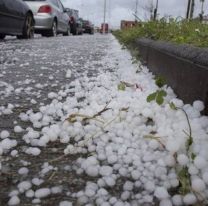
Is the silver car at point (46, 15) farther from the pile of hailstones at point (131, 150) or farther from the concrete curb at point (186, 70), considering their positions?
the pile of hailstones at point (131, 150)

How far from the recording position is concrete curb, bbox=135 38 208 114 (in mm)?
1857

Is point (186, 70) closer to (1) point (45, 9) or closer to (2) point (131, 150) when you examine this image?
(2) point (131, 150)

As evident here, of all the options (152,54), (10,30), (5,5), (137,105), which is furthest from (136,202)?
(10,30)

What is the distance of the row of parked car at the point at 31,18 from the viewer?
9062 mm

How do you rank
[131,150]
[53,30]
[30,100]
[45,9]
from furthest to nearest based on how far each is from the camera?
[53,30], [45,9], [30,100], [131,150]

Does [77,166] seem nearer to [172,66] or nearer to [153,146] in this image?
[153,146]

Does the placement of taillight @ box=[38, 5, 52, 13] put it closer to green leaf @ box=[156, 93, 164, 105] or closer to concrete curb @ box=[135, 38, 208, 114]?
concrete curb @ box=[135, 38, 208, 114]

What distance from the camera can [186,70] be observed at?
2193 mm

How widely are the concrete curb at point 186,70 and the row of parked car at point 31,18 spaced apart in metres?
6.43

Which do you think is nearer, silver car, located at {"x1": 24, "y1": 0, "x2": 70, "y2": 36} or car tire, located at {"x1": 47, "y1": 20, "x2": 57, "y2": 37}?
silver car, located at {"x1": 24, "y1": 0, "x2": 70, "y2": 36}

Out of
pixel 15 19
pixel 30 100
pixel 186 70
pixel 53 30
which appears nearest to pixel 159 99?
pixel 186 70

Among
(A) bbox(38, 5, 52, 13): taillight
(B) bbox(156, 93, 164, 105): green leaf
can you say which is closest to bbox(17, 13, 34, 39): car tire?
(A) bbox(38, 5, 52, 13): taillight

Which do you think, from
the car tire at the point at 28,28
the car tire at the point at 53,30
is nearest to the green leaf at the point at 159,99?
the car tire at the point at 28,28

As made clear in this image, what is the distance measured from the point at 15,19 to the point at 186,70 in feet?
26.4
